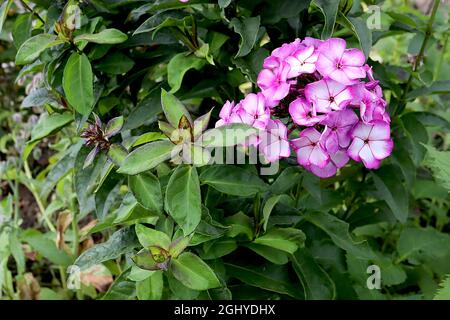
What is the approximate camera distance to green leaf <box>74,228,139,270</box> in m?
1.20

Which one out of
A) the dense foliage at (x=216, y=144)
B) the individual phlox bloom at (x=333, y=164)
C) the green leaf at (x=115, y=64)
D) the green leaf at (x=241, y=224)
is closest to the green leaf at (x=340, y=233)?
the dense foliage at (x=216, y=144)

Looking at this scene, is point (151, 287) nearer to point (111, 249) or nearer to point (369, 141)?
point (111, 249)

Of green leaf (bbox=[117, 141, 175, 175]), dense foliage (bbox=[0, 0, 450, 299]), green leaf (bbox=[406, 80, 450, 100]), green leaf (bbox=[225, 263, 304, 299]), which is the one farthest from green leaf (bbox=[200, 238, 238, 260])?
green leaf (bbox=[406, 80, 450, 100])

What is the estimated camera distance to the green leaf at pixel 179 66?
1.19 metres

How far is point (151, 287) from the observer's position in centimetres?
121

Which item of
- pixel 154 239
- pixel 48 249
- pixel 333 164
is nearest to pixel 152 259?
pixel 154 239

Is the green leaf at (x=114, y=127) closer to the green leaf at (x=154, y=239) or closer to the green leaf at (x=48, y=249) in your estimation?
the green leaf at (x=154, y=239)

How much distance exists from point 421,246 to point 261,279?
0.56m

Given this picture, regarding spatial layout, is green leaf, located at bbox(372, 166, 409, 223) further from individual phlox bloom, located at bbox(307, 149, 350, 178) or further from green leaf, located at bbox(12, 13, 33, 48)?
green leaf, located at bbox(12, 13, 33, 48)

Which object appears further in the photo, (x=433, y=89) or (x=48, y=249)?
(x=48, y=249)

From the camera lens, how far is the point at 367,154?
1021mm

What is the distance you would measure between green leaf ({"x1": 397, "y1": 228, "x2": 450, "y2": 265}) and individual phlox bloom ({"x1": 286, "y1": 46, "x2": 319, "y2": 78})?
0.85 meters
